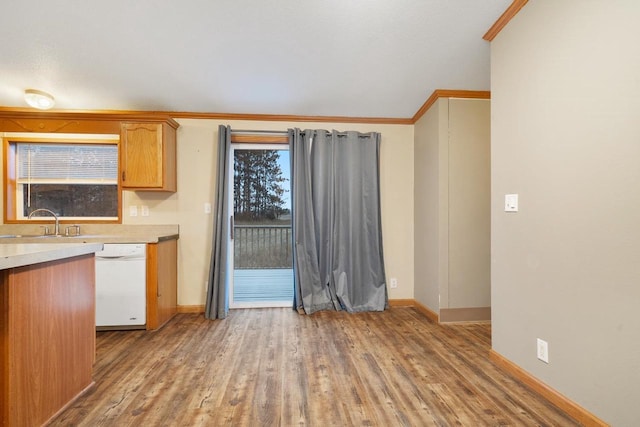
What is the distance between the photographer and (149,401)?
1673mm

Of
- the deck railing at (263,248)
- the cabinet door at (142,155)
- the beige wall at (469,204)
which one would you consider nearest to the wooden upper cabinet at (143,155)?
the cabinet door at (142,155)

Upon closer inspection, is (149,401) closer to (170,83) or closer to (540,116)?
(170,83)

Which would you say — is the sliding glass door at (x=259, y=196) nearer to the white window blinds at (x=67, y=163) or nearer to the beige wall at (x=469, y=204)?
the white window blinds at (x=67, y=163)

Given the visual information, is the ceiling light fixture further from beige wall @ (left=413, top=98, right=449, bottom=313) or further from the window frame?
beige wall @ (left=413, top=98, right=449, bottom=313)

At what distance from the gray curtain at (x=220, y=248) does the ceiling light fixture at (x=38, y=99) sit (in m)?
1.65

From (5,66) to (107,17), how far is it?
1.29m

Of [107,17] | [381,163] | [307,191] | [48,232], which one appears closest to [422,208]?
[381,163]

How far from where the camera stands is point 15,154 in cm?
322

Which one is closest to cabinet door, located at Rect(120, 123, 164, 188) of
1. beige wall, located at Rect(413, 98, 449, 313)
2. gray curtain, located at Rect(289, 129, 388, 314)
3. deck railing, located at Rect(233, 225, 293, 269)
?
gray curtain, located at Rect(289, 129, 388, 314)

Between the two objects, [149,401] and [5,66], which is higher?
[5,66]

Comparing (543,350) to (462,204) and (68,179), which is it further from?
(68,179)

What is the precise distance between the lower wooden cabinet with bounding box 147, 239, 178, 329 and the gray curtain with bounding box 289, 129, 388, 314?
4.44 feet

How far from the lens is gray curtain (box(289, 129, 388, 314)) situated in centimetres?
328

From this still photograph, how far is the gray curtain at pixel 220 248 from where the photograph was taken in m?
3.11
